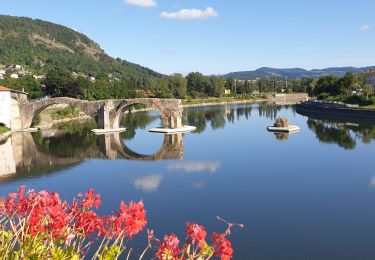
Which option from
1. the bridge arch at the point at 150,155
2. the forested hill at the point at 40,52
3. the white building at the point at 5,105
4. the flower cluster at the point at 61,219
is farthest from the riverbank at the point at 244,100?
the flower cluster at the point at 61,219

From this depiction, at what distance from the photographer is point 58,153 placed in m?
38.8

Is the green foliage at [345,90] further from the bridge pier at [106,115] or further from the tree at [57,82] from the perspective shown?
the tree at [57,82]

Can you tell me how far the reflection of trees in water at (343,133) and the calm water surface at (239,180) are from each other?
11 centimetres

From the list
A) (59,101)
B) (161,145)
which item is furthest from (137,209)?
(59,101)

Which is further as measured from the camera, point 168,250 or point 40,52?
point 40,52

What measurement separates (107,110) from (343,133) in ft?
91.0

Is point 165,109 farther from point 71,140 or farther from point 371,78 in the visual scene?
point 371,78

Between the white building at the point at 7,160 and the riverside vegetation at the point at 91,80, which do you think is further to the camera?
the riverside vegetation at the point at 91,80

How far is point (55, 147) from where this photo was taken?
42.1 meters

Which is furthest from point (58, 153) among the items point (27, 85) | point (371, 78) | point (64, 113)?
point (371, 78)

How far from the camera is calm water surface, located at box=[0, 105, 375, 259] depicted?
1681 cm

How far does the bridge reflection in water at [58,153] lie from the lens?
31.8 metres

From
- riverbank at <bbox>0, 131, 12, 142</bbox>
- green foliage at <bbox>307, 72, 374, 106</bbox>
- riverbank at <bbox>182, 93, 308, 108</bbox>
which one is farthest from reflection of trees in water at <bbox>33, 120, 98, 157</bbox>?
riverbank at <bbox>182, 93, 308, 108</bbox>

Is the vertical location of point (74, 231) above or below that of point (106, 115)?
above
